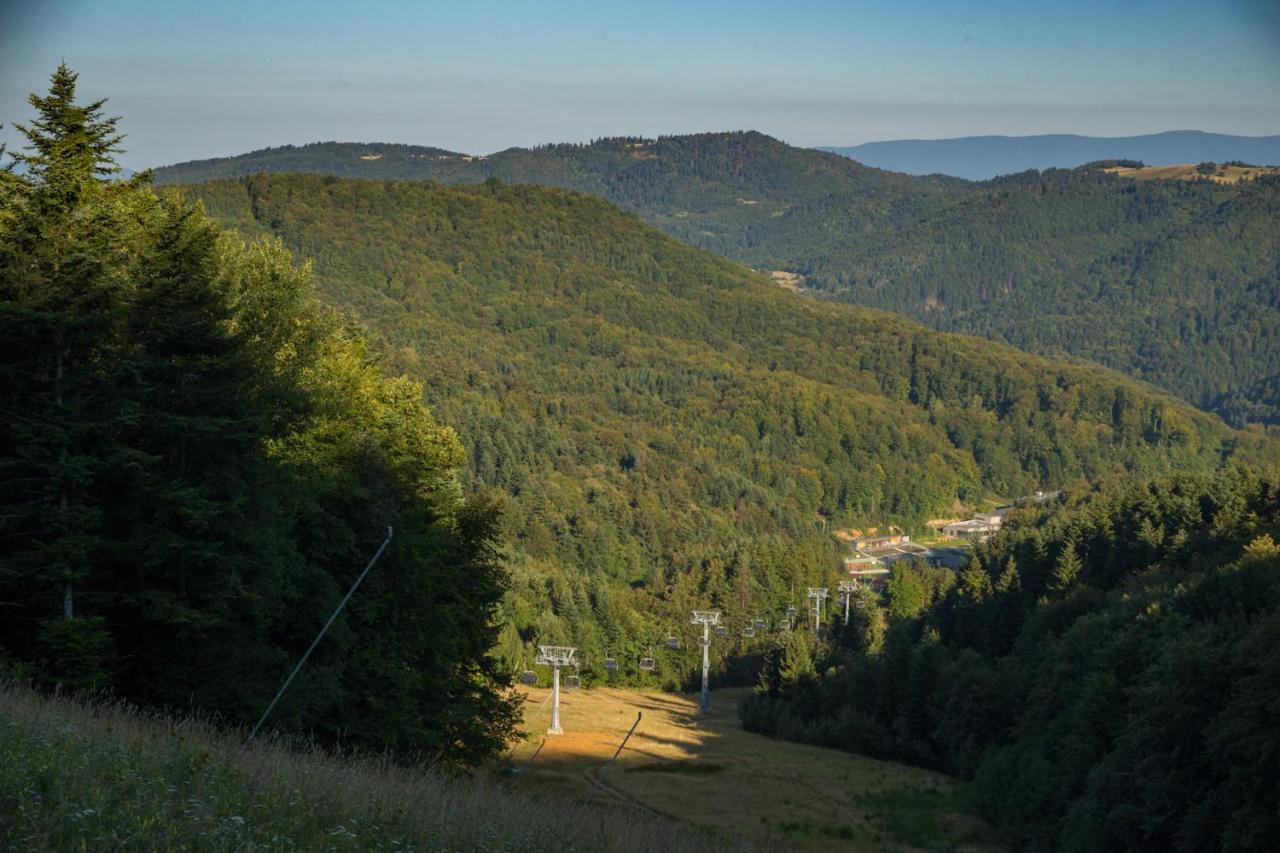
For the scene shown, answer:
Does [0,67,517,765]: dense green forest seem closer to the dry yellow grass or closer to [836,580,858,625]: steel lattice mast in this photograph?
the dry yellow grass

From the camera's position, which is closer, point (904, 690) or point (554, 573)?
point (904, 690)

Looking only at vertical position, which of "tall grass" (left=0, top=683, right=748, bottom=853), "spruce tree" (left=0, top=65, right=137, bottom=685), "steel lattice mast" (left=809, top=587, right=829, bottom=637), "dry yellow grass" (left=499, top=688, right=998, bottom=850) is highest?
"spruce tree" (left=0, top=65, right=137, bottom=685)

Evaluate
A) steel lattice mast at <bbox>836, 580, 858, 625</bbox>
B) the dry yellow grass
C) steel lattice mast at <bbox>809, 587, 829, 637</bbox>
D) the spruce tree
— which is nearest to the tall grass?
the spruce tree

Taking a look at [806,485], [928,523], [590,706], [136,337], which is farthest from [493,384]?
[136,337]

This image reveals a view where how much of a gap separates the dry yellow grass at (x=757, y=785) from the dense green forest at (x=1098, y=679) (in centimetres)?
209

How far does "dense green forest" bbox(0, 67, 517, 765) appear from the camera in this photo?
46.2ft

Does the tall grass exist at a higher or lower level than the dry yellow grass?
higher

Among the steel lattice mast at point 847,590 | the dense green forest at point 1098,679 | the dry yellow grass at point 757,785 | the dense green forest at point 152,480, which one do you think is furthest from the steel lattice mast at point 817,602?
the dense green forest at point 152,480

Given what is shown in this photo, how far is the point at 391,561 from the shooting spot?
73.8 feet

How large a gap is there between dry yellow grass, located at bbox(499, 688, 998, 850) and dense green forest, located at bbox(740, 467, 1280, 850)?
2089mm

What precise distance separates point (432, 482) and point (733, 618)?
66.2 m

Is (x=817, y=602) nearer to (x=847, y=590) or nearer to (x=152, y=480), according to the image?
(x=847, y=590)

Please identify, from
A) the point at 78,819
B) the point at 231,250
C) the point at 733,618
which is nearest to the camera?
the point at 78,819

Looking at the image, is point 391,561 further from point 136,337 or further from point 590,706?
point 590,706
